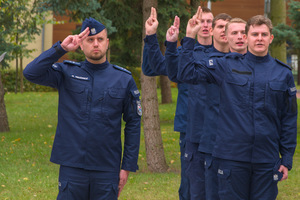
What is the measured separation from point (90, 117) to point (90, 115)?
18 millimetres

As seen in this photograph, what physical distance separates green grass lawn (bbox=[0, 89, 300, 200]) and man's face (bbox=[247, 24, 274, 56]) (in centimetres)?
415

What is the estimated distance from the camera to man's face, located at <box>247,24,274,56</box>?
457cm

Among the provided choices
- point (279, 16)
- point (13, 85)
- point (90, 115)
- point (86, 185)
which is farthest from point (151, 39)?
point (13, 85)

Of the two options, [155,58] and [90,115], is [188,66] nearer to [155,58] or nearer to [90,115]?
[90,115]

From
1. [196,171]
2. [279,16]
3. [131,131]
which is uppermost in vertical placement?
[279,16]

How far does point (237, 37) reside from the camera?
511cm

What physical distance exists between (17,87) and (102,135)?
2948 cm

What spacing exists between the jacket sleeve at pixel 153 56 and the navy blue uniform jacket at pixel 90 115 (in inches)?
36.9

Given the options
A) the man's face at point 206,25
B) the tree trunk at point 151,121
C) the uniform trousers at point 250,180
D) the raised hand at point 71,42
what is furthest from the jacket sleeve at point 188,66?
the tree trunk at point 151,121

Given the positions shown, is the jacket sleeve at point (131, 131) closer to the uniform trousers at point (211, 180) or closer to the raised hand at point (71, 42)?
the raised hand at point (71, 42)

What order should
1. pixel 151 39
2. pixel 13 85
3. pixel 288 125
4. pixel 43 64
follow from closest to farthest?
pixel 43 64, pixel 288 125, pixel 151 39, pixel 13 85

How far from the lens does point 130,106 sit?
4602mm

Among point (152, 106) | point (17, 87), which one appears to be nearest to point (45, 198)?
point (152, 106)

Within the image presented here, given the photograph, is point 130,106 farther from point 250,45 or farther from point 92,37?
point 250,45
